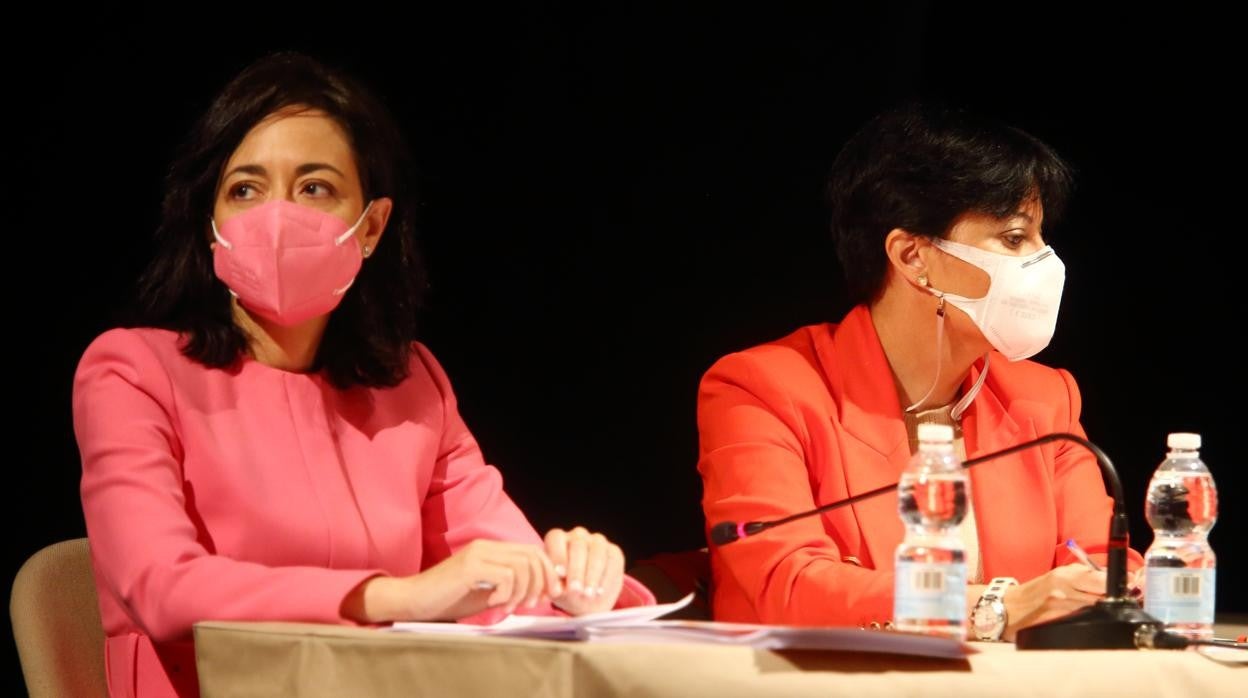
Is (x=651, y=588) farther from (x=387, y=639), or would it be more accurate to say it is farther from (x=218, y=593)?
(x=387, y=639)

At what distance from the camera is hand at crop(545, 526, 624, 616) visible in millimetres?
1948

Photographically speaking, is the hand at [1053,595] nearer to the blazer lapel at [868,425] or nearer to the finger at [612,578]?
the blazer lapel at [868,425]

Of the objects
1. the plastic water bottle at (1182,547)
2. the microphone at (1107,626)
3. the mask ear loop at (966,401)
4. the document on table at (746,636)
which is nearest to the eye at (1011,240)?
the mask ear loop at (966,401)

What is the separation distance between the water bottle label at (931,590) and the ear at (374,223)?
1053mm

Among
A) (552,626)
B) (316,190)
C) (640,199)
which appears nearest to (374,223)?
(316,190)

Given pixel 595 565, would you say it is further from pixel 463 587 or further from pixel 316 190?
pixel 316 190

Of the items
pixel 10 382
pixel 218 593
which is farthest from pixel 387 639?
pixel 10 382

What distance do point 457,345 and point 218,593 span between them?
54.7 inches

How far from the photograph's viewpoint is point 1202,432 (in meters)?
3.65

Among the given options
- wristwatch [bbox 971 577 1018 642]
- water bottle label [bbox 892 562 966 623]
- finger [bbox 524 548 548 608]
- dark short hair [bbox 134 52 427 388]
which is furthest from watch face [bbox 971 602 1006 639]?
dark short hair [bbox 134 52 427 388]

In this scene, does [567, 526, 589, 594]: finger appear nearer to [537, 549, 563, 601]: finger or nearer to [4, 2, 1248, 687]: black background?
[537, 549, 563, 601]: finger

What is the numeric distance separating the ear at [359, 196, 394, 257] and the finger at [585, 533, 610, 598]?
0.69 m

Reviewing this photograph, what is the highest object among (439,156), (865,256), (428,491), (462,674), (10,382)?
(439,156)

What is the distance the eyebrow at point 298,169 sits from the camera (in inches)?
90.6
